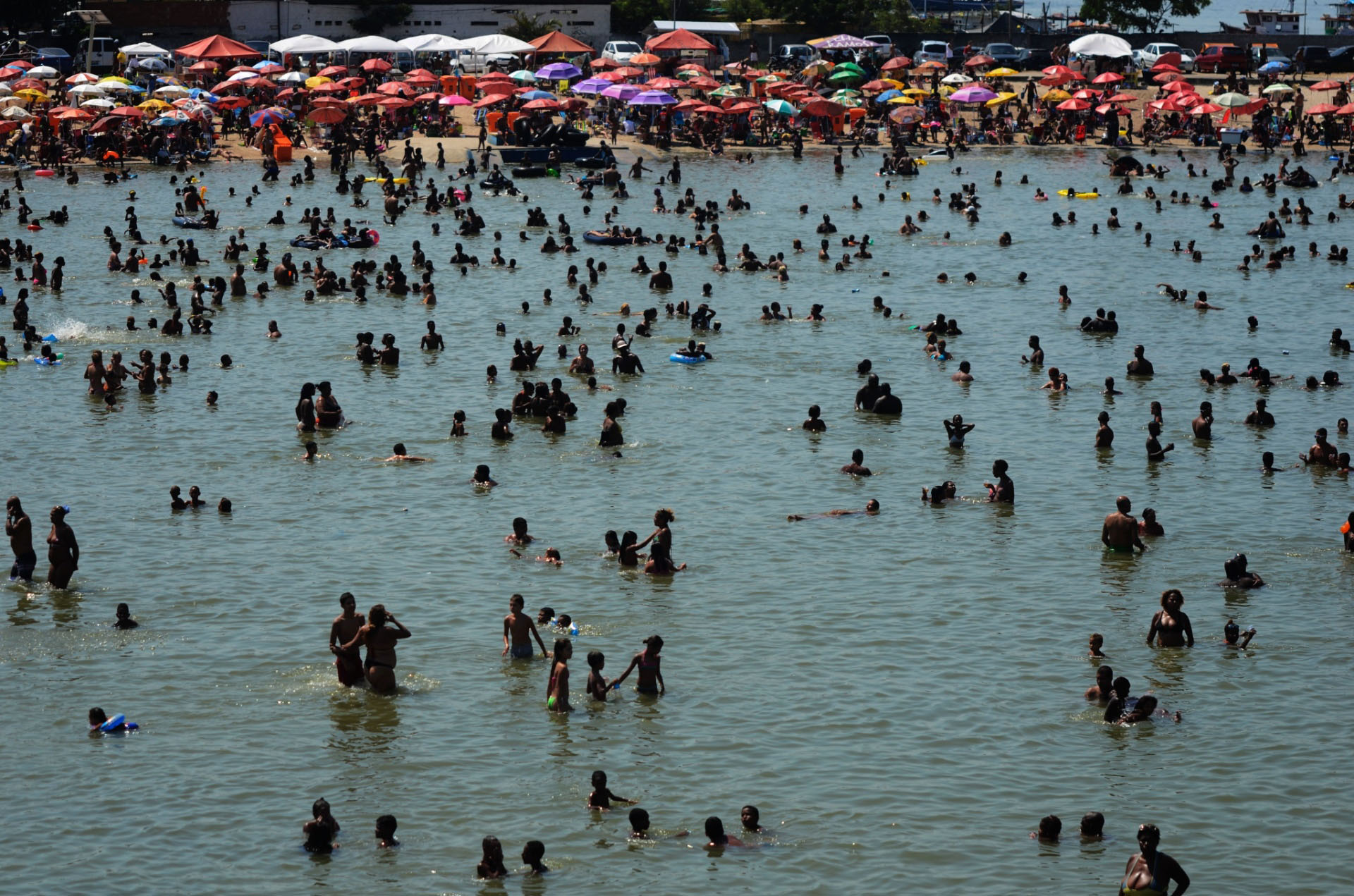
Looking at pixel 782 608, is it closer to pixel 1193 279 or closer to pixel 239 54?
pixel 1193 279

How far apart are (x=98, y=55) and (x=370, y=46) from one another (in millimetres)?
14054

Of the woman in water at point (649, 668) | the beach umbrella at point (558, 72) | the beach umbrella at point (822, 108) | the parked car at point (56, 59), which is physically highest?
the parked car at point (56, 59)

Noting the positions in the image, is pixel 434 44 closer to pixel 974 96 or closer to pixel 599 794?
pixel 974 96

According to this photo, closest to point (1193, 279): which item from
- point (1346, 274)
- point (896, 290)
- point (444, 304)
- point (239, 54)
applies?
point (1346, 274)

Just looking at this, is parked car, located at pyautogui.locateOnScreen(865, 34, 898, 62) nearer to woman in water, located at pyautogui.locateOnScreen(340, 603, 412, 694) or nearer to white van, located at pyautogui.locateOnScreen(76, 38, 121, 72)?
white van, located at pyautogui.locateOnScreen(76, 38, 121, 72)

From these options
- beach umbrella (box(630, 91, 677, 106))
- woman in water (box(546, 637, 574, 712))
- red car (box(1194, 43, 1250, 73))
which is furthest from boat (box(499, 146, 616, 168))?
woman in water (box(546, 637, 574, 712))

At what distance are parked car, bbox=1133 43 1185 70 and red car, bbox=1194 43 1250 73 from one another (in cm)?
124

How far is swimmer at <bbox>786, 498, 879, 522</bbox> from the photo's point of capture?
27.1 m

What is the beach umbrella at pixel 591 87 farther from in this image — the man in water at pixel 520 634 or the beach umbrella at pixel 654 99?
the man in water at pixel 520 634

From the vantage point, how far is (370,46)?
8231 centimetres

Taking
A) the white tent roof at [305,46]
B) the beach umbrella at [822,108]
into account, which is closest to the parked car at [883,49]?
the beach umbrella at [822,108]

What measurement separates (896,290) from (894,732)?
2849 centimetres

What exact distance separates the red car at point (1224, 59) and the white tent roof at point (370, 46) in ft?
139

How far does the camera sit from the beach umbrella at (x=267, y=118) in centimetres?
6875
